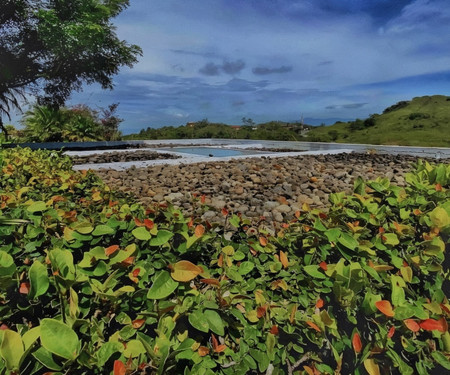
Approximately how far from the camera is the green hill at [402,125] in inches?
1289

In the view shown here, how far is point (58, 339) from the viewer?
94 cm

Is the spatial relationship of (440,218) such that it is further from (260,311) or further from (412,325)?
(260,311)

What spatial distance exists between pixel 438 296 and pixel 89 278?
155 centimetres

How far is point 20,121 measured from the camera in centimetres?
2136

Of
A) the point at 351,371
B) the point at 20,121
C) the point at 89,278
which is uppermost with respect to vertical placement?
the point at 20,121

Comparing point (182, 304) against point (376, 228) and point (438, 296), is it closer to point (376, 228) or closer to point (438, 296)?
point (438, 296)

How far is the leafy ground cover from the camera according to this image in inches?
42.6

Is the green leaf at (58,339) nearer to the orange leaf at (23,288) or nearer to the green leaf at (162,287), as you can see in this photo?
the green leaf at (162,287)

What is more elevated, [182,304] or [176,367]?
[182,304]

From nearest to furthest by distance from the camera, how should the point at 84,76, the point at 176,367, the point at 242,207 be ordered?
the point at 176,367 → the point at 242,207 → the point at 84,76

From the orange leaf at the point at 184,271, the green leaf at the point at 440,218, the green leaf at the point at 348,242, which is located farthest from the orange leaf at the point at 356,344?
the green leaf at the point at 440,218

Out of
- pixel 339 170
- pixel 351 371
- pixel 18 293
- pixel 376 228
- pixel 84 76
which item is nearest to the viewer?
pixel 18 293

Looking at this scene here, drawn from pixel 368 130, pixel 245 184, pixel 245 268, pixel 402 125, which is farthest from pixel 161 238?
pixel 402 125

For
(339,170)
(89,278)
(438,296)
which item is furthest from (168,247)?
(339,170)
